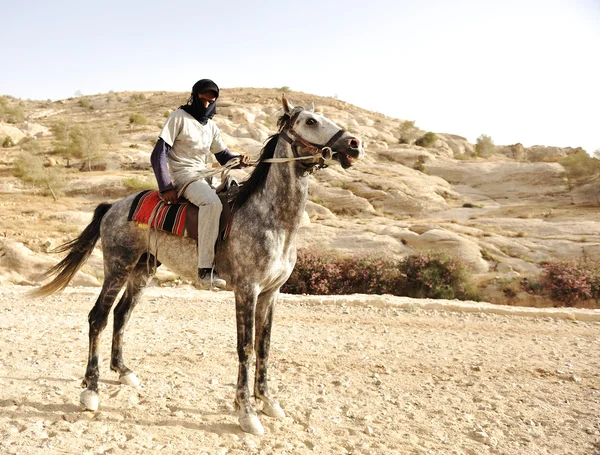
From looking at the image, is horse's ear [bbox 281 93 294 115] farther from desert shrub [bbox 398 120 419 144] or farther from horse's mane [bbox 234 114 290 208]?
desert shrub [bbox 398 120 419 144]

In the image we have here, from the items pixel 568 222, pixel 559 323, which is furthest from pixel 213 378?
pixel 568 222

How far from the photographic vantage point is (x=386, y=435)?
4.98 m

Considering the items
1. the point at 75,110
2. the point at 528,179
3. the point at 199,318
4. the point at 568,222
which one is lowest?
the point at 199,318

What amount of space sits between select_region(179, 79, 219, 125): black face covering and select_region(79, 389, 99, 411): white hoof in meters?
3.44

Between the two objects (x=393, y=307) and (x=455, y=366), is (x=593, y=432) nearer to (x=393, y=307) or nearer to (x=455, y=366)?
(x=455, y=366)

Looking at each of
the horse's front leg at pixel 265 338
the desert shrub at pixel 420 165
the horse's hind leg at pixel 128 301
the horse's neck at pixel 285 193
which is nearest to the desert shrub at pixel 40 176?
the horse's hind leg at pixel 128 301

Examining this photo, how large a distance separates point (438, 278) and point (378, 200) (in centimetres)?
1886

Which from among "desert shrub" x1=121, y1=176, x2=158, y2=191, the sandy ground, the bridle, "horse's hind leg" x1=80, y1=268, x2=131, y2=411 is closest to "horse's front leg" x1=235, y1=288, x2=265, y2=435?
the sandy ground

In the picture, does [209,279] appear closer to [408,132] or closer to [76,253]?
[76,253]

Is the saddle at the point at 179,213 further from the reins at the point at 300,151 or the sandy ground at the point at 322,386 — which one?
the sandy ground at the point at 322,386

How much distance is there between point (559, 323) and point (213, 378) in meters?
8.67

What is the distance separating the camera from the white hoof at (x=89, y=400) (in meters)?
5.07

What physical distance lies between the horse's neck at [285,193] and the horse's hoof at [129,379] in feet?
9.86

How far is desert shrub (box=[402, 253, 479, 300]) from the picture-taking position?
1531 centimetres
